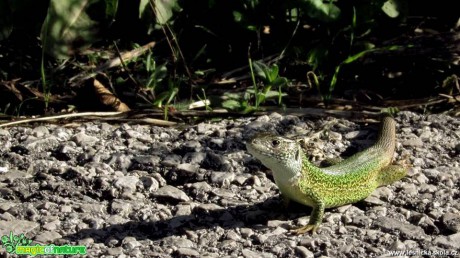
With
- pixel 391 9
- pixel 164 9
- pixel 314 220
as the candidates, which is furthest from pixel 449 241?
pixel 164 9

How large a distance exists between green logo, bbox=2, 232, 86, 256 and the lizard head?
1.00m

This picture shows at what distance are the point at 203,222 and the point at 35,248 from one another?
35.1 inches

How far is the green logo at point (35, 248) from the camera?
13.8 ft

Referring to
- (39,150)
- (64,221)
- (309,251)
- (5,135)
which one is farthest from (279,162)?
(5,135)

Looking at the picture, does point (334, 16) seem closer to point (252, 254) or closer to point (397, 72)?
point (397, 72)

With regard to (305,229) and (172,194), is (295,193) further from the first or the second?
(172,194)

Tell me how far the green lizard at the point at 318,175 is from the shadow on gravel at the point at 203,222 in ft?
0.41

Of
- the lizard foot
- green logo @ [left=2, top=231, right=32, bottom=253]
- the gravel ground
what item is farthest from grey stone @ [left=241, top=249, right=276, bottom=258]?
green logo @ [left=2, top=231, right=32, bottom=253]

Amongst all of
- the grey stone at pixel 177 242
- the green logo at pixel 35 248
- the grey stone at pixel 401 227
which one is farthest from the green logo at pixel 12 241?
the grey stone at pixel 401 227

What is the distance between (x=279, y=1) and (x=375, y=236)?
2602mm

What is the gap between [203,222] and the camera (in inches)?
182

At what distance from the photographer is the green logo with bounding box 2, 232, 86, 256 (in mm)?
4219

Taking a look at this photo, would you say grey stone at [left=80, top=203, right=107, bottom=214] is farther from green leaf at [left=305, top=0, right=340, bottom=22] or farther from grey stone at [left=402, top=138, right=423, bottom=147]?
green leaf at [left=305, top=0, right=340, bottom=22]

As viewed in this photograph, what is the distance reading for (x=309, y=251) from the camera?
428 cm
